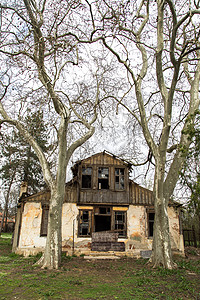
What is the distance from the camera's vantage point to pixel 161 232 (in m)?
9.84

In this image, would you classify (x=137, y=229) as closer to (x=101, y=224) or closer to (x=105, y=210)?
(x=105, y=210)

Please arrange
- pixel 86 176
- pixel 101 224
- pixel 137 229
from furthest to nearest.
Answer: pixel 101 224, pixel 86 176, pixel 137 229

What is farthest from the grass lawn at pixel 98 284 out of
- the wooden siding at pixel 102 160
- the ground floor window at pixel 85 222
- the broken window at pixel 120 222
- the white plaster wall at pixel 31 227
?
the wooden siding at pixel 102 160

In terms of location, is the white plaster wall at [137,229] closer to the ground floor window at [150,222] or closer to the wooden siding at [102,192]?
the ground floor window at [150,222]

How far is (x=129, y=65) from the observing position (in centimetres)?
1156

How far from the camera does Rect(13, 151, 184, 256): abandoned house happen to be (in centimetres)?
1611

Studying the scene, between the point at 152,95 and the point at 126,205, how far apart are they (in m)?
8.00

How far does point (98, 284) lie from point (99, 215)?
9899mm

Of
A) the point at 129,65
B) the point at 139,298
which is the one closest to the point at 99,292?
the point at 139,298

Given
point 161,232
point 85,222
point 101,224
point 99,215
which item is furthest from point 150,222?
point 161,232

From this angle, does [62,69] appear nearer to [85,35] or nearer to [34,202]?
[85,35]

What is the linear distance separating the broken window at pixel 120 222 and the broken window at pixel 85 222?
1.94 meters

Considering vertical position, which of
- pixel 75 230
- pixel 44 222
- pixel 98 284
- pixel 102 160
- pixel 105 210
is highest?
pixel 102 160

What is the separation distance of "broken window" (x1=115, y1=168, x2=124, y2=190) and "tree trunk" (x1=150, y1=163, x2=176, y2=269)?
774 centimetres
